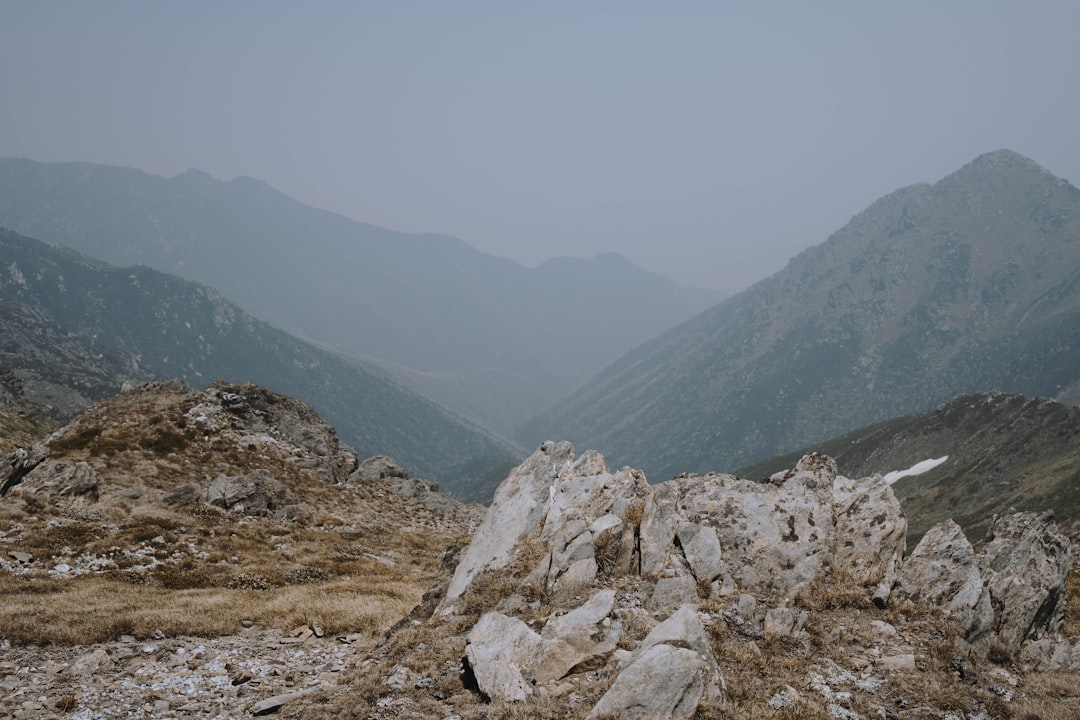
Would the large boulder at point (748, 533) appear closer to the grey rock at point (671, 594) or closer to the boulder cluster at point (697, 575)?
the boulder cluster at point (697, 575)

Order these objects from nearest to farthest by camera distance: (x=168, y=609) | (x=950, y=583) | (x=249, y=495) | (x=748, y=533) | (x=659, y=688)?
(x=659, y=688) < (x=950, y=583) < (x=748, y=533) < (x=168, y=609) < (x=249, y=495)

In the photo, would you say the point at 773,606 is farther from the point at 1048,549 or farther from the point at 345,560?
the point at 345,560

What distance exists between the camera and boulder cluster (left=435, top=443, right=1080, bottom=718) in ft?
45.6

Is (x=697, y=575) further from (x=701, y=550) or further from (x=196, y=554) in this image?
(x=196, y=554)

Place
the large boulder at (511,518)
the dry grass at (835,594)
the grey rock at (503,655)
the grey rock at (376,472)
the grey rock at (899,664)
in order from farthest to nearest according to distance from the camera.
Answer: the grey rock at (376,472)
the large boulder at (511,518)
the dry grass at (835,594)
the grey rock at (899,664)
the grey rock at (503,655)

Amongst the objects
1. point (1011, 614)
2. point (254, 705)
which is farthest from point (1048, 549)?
point (254, 705)

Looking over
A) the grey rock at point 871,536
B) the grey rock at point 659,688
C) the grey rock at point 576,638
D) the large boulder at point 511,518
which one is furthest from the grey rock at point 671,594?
the grey rock at point 871,536

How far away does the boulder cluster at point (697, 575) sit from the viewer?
13.9 meters

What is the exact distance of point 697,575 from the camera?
19016 mm

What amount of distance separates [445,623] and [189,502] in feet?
113

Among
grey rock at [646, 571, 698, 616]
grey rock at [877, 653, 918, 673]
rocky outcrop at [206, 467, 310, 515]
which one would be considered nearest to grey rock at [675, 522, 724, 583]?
grey rock at [646, 571, 698, 616]

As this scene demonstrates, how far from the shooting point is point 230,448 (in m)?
57.1

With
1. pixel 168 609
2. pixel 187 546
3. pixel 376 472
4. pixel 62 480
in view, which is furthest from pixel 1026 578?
pixel 376 472

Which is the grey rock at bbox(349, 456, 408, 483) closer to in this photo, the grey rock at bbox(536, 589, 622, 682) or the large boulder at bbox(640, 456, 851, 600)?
the large boulder at bbox(640, 456, 851, 600)
